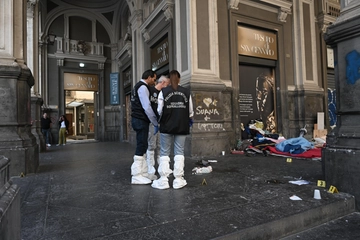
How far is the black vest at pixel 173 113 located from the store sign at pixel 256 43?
588 cm

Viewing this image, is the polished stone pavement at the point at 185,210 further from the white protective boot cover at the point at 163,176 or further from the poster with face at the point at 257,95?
the poster with face at the point at 257,95

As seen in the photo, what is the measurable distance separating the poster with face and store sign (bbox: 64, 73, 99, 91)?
11.3m

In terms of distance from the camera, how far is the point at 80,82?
52.7 feet

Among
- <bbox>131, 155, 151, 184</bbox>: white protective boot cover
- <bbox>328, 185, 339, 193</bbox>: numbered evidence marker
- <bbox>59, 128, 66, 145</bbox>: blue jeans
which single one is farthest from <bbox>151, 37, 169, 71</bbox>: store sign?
<bbox>328, 185, 339, 193</bbox>: numbered evidence marker

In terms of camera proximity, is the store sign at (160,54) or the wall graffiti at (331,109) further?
the wall graffiti at (331,109)

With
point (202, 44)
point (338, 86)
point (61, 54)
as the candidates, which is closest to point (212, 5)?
point (202, 44)

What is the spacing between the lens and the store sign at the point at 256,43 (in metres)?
8.68

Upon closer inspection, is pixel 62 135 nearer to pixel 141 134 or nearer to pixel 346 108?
pixel 141 134

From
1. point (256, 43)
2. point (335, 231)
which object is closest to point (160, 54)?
point (256, 43)

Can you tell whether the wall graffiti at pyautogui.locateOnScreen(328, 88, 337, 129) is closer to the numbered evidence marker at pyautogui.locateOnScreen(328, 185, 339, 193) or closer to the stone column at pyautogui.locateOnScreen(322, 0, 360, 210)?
the stone column at pyautogui.locateOnScreen(322, 0, 360, 210)

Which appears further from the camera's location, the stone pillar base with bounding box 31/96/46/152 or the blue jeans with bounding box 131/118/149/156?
the stone pillar base with bounding box 31/96/46/152

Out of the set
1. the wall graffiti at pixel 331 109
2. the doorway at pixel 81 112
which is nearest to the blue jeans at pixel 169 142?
the wall graffiti at pixel 331 109

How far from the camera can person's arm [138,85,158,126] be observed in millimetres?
3754

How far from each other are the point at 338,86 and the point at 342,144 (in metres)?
0.83
